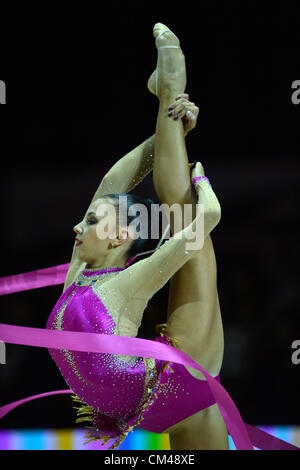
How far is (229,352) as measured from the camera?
2109 mm

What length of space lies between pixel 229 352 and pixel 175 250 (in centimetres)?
101

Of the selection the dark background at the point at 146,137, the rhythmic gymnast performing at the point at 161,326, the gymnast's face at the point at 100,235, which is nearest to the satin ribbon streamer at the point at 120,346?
the rhythmic gymnast performing at the point at 161,326

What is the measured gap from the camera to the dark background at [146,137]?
1.88 meters

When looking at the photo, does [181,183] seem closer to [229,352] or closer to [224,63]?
[224,63]

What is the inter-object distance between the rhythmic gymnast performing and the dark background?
0.57 meters

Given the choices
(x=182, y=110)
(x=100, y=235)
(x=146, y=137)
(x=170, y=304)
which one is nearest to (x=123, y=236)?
(x=100, y=235)

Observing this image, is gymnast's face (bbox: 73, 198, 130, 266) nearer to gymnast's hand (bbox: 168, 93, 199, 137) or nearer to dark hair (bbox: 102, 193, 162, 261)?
dark hair (bbox: 102, 193, 162, 261)

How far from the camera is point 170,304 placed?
132 centimetres

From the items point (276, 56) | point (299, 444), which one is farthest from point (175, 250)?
point (276, 56)

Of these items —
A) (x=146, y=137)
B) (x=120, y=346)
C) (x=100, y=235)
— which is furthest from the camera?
(x=146, y=137)

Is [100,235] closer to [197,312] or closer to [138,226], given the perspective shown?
[138,226]

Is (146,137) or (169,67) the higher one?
(146,137)

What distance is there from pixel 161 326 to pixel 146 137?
0.76 meters

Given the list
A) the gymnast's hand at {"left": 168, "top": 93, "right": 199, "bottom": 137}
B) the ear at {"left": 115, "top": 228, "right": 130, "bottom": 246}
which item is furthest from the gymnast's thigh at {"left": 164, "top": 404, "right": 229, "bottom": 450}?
the gymnast's hand at {"left": 168, "top": 93, "right": 199, "bottom": 137}
